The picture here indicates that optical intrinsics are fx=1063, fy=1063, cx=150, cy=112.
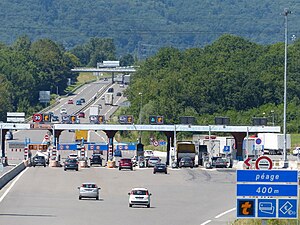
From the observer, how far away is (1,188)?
220ft

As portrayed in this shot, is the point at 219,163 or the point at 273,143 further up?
the point at 273,143

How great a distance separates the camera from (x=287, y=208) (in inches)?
1043

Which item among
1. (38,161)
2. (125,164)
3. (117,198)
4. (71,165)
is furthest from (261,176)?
(38,161)

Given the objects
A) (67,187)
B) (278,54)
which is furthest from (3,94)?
(67,187)

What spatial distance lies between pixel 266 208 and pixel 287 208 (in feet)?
1.83

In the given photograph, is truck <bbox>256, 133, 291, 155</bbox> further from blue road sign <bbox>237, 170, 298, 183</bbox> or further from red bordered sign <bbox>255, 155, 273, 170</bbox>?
blue road sign <bbox>237, 170, 298, 183</bbox>

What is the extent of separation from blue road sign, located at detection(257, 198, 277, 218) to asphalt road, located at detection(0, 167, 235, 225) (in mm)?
18990

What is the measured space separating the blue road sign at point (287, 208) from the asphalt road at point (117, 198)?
62.3ft

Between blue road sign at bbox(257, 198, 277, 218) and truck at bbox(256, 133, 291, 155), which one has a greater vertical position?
truck at bbox(256, 133, 291, 155)

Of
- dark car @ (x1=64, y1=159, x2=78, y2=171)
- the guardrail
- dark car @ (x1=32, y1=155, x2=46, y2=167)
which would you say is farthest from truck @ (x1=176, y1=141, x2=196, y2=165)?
the guardrail

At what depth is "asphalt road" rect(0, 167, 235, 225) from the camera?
156 ft

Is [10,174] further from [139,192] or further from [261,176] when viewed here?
[261,176]

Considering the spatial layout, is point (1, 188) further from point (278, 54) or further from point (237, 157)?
point (278, 54)

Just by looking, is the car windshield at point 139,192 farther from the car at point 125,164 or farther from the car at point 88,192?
the car at point 125,164
